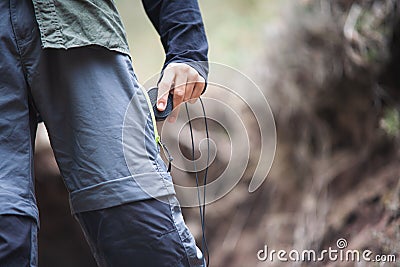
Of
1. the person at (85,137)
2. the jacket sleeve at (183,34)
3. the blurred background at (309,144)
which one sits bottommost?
the blurred background at (309,144)

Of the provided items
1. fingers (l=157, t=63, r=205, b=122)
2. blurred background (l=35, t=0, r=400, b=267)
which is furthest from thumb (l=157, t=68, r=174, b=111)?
blurred background (l=35, t=0, r=400, b=267)

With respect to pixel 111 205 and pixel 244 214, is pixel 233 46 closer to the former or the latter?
pixel 244 214

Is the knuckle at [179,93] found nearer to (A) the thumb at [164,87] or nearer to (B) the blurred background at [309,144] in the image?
(A) the thumb at [164,87]

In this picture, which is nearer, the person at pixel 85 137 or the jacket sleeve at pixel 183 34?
the person at pixel 85 137

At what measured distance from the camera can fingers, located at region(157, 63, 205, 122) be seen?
3.85ft

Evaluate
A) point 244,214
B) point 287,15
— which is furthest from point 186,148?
point 287,15

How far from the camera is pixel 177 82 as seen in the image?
118cm

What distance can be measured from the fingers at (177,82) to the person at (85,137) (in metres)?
0.05

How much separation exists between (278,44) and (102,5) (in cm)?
217

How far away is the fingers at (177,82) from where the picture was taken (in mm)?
1175

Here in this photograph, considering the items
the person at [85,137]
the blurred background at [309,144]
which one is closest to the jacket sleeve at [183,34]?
the person at [85,137]

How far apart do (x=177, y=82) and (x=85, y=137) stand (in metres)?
0.22

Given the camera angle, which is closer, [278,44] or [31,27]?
[31,27]

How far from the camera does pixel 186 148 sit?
2.41 m
